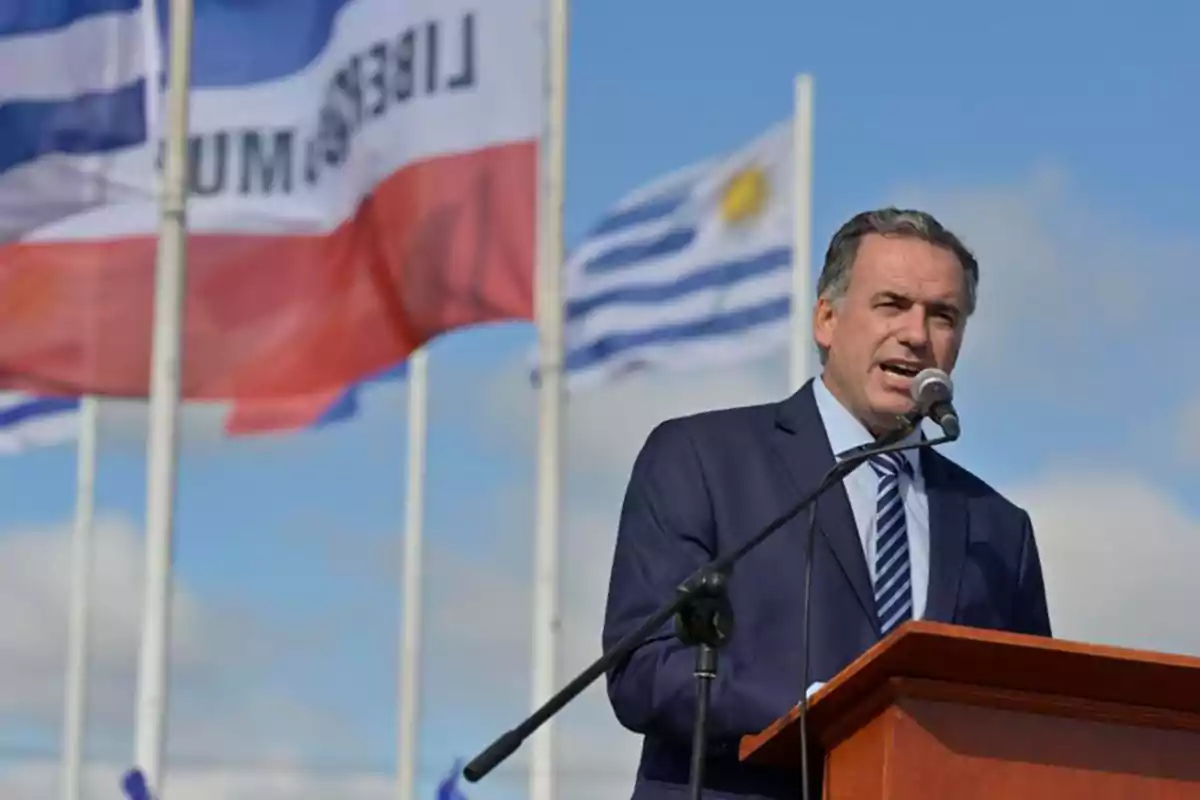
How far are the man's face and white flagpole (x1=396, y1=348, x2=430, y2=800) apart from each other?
16558 millimetres

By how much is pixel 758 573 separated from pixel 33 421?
649 inches

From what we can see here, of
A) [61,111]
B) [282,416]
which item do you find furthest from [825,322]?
[282,416]

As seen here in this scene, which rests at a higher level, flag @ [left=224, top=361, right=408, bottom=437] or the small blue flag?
flag @ [left=224, top=361, right=408, bottom=437]

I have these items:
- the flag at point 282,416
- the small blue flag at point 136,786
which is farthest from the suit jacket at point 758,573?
the flag at point 282,416

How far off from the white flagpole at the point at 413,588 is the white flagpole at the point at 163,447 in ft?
27.3

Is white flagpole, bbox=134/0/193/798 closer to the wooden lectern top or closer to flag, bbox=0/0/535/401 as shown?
flag, bbox=0/0/535/401

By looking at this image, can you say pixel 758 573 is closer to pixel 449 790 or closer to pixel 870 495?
pixel 870 495

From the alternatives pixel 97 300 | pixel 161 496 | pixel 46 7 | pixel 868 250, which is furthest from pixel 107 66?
pixel 868 250

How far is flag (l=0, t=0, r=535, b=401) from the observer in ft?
44.8

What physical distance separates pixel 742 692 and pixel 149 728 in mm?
8472

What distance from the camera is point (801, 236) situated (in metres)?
16.2

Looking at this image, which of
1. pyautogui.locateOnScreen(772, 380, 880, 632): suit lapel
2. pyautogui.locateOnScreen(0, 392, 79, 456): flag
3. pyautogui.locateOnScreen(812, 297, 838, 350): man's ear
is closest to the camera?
pyautogui.locateOnScreen(772, 380, 880, 632): suit lapel

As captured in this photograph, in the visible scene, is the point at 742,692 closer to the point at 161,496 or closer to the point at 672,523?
the point at 672,523

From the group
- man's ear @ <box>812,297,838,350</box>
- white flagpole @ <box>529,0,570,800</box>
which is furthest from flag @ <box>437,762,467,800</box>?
man's ear @ <box>812,297,838,350</box>
